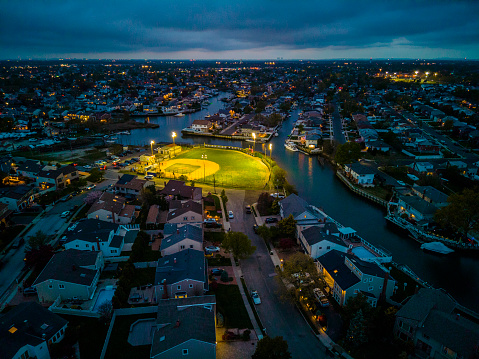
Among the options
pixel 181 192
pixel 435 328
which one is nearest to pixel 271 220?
pixel 181 192

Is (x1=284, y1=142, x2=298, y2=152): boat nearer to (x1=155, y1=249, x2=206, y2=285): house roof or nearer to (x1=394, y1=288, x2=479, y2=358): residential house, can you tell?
(x1=155, y1=249, x2=206, y2=285): house roof

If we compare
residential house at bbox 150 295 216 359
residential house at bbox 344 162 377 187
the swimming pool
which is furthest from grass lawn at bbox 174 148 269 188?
residential house at bbox 150 295 216 359

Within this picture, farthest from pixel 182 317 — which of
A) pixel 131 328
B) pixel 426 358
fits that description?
pixel 426 358

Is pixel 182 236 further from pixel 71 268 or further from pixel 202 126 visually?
pixel 202 126

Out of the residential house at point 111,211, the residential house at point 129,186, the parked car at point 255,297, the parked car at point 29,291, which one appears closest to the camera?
the parked car at point 255,297

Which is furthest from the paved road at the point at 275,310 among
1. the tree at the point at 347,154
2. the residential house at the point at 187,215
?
the tree at the point at 347,154

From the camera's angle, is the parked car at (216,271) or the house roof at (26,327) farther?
the parked car at (216,271)

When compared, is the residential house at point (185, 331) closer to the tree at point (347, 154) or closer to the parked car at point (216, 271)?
the parked car at point (216, 271)
